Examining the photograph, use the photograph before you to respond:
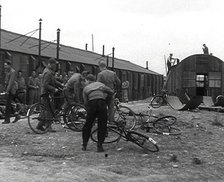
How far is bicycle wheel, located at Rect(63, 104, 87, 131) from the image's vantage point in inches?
407

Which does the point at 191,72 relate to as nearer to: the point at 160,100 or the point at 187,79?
the point at 187,79

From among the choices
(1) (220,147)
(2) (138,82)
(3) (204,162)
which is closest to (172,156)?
(3) (204,162)

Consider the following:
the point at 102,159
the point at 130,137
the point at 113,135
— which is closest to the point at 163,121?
the point at 113,135

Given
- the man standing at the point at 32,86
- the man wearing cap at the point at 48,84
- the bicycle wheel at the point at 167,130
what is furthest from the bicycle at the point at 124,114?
the man standing at the point at 32,86

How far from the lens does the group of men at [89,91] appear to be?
317 inches

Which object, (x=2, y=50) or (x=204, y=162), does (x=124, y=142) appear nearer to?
(x=204, y=162)

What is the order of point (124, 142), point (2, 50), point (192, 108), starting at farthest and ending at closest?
point (2, 50) < point (192, 108) < point (124, 142)

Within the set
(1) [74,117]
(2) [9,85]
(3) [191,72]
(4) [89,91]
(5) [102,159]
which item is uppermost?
(3) [191,72]

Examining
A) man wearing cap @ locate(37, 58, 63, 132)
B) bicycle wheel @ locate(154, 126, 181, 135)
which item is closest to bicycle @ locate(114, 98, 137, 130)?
bicycle wheel @ locate(154, 126, 181, 135)

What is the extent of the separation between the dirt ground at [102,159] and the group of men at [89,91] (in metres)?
0.57

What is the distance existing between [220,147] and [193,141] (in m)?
0.79

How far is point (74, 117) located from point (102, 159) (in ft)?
10.6

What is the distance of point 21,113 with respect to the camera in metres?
12.7

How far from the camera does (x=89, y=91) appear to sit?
813 centimetres
